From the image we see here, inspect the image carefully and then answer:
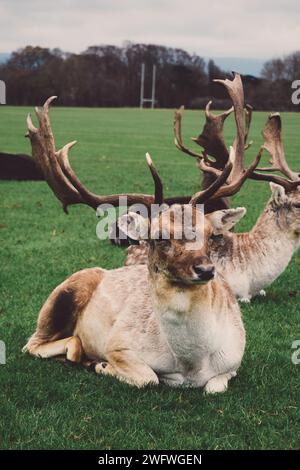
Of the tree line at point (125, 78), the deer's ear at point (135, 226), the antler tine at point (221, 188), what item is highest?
the antler tine at point (221, 188)

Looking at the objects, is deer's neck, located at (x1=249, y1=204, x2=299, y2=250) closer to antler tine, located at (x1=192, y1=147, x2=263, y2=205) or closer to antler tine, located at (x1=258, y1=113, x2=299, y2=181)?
antler tine, located at (x1=258, y1=113, x2=299, y2=181)

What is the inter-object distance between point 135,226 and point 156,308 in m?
0.53

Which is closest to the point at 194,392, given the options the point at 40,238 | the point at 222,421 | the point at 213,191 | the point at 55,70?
the point at 222,421

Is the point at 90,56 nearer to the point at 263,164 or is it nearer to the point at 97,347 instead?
the point at 263,164

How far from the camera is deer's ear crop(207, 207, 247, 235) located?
17.1ft

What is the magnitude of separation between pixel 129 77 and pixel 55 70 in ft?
61.4

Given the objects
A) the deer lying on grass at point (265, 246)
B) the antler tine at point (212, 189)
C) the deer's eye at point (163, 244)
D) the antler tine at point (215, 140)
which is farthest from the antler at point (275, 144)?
the deer's eye at point (163, 244)

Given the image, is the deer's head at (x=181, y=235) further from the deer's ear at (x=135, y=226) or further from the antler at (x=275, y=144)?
the antler at (x=275, y=144)

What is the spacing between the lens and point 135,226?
5.11 meters

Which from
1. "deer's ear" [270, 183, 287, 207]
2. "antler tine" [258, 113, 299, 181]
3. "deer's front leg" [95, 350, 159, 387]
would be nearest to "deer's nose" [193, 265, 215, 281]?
"deer's front leg" [95, 350, 159, 387]

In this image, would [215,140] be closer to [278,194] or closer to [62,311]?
[278,194]

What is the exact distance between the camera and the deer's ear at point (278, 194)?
8422 mm

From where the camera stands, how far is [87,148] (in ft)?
102

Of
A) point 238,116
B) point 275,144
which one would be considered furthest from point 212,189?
point 275,144
